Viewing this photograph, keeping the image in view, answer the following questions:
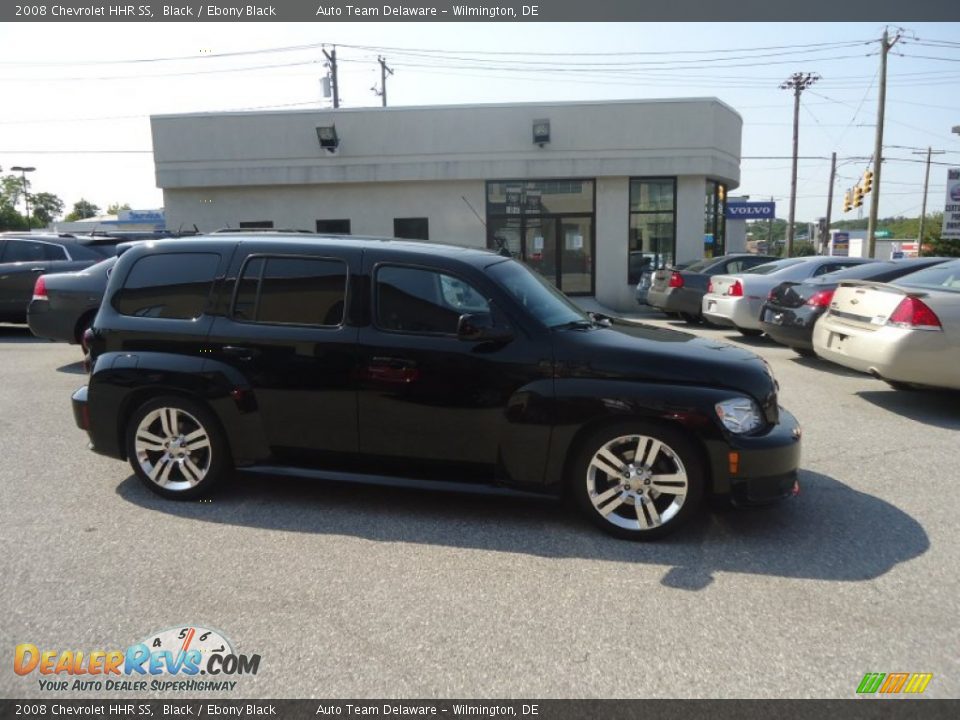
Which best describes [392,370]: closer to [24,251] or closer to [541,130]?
[24,251]

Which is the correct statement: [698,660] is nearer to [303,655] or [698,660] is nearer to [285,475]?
[303,655]

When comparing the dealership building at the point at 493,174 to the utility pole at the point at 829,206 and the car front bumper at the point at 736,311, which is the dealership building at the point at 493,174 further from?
the utility pole at the point at 829,206

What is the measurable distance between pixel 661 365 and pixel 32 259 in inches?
496

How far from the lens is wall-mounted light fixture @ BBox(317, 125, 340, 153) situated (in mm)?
18297

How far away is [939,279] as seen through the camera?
7180 millimetres

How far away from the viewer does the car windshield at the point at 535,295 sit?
4.42 m

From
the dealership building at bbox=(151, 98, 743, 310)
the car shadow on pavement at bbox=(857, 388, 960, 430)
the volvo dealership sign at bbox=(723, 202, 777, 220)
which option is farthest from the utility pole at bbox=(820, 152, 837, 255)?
the car shadow on pavement at bbox=(857, 388, 960, 430)

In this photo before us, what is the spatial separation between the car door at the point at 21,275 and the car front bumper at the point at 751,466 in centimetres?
1246

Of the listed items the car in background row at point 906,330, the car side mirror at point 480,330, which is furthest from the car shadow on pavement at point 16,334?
the car in background row at point 906,330

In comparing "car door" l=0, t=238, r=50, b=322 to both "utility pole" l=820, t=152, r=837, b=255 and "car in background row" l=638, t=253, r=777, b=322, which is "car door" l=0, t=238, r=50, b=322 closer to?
"car in background row" l=638, t=253, r=777, b=322

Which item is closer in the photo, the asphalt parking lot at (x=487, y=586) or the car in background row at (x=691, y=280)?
the asphalt parking lot at (x=487, y=586)

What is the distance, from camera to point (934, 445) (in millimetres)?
5934

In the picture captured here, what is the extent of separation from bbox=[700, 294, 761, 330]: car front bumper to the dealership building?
6.84 metres

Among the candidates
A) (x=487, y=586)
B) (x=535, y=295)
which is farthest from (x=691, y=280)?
(x=487, y=586)
